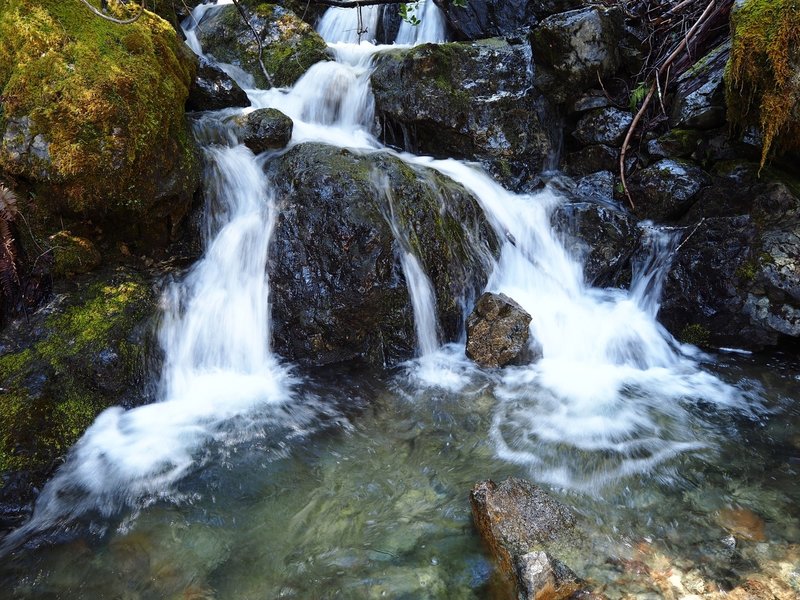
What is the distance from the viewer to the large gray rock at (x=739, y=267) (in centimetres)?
510

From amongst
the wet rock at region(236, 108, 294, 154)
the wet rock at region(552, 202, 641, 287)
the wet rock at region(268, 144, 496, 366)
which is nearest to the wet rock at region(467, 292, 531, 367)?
the wet rock at region(268, 144, 496, 366)

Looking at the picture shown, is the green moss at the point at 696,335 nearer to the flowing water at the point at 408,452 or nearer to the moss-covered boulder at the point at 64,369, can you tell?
the flowing water at the point at 408,452

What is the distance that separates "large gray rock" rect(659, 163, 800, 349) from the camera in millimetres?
5098

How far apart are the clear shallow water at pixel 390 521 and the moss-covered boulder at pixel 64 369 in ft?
2.28

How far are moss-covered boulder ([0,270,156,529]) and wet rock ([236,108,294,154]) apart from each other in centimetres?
230

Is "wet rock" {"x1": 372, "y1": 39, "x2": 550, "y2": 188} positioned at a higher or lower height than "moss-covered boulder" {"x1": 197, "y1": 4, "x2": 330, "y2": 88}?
lower

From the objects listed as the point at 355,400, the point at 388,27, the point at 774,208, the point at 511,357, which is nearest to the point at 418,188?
the point at 511,357

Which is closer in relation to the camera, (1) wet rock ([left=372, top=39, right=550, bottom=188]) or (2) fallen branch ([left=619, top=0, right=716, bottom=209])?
(2) fallen branch ([left=619, top=0, right=716, bottom=209])

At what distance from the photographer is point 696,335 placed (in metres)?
5.47

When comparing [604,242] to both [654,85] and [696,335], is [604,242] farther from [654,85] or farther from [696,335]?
[654,85]

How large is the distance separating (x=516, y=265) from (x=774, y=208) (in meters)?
2.87

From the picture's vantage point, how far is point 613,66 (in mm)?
7348

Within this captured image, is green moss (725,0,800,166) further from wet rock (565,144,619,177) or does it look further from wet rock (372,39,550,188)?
wet rock (372,39,550,188)

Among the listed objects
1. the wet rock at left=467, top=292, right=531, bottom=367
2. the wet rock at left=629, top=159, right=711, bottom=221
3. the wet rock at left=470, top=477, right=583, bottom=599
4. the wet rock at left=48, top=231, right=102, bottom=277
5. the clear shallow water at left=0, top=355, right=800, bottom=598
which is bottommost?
the clear shallow water at left=0, top=355, right=800, bottom=598
